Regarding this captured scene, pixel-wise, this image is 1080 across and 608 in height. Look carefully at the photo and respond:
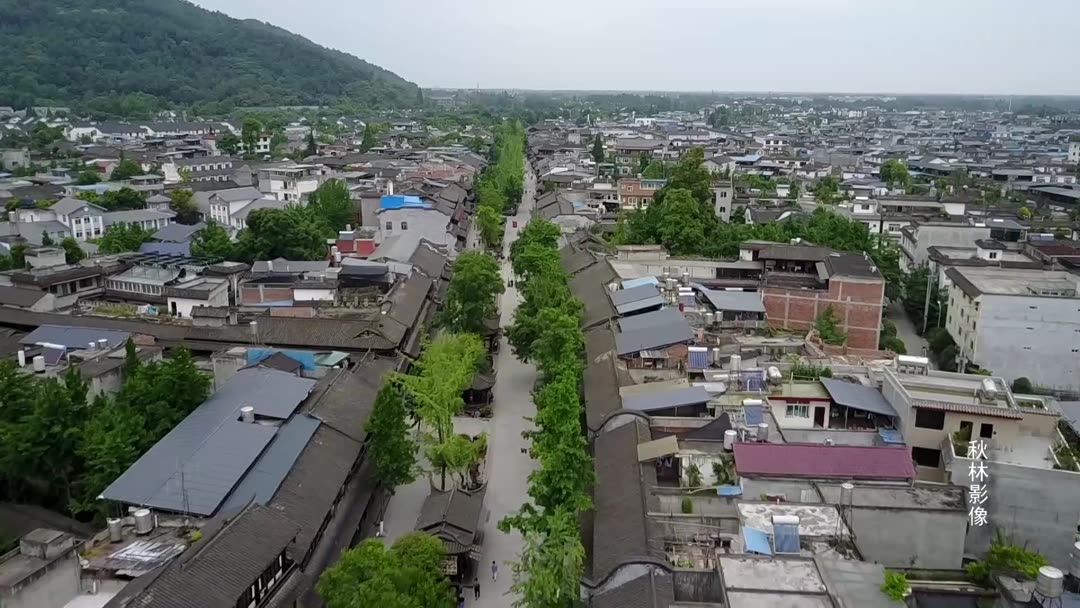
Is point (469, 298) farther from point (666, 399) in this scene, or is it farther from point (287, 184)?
point (287, 184)

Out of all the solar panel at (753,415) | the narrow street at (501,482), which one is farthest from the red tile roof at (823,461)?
the narrow street at (501,482)

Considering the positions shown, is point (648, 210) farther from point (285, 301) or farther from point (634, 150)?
point (634, 150)

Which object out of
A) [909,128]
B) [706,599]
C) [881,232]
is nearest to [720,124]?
[909,128]

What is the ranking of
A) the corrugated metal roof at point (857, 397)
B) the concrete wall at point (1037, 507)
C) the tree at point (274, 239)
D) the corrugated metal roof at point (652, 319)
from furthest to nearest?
1. the tree at point (274, 239)
2. the corrugated metal roof at point (652, 319)
3. the corrugated metal roof at point (857, 397)
4. the concrete wall at point (1037, 507)

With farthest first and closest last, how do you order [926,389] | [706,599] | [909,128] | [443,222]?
[909,128]
[443,222]
[926,389]
[706,599]

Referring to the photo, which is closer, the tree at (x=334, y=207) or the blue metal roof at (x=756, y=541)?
the blue metal roof at (x=756, y=541)

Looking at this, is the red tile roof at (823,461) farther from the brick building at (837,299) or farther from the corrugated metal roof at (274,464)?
the brick building at (837,299)
